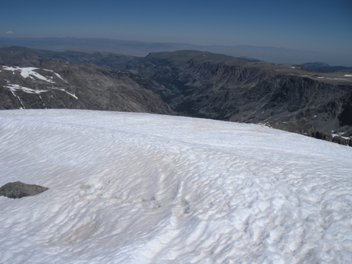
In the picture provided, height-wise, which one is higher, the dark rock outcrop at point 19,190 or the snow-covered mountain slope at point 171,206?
the snow-covered mountain slope at point 171,206

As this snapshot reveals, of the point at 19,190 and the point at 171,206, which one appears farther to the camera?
the point at 19,190

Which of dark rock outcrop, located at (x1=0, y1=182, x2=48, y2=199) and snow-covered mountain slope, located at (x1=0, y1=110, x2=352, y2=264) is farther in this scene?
dark rock outcrop, located at (x1=0, y1=182, x2=48, y2=199)

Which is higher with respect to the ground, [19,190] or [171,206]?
[171,206]

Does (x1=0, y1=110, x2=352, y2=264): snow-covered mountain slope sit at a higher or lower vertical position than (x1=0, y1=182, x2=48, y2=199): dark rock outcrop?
higher

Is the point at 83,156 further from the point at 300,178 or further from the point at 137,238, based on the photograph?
the point at 300,178

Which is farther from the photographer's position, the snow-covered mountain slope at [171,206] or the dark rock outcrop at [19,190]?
the dark rock outcrop at [19,190]
